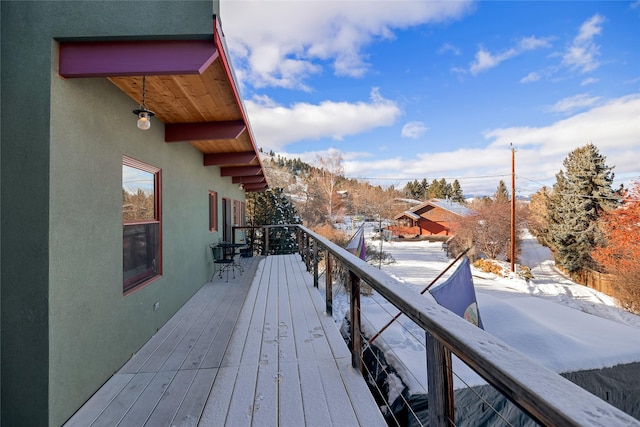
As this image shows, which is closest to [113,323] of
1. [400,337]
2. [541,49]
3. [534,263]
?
[400,337]

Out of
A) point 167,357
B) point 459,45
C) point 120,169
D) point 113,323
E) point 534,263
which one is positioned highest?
point 459,45

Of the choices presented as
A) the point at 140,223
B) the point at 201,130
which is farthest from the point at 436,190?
the point at 140,223

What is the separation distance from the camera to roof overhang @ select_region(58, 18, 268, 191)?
2010 mm

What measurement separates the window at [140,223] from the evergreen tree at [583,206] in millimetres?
19845

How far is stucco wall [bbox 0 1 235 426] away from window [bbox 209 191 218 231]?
408cm

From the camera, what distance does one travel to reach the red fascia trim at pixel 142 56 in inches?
78.7

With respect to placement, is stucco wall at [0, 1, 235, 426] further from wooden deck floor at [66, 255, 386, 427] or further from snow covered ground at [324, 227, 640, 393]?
snow covered ground at [324, 227, 640, 393]

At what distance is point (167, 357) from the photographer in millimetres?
2752

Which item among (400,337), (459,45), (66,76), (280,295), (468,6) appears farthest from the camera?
(459,45)

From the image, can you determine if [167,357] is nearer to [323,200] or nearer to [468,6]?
Result: [468,6]

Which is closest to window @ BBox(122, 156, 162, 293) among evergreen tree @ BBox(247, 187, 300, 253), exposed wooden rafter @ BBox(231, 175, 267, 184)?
exposed wooden rafter @ BBox(231, 175, 267, 184)

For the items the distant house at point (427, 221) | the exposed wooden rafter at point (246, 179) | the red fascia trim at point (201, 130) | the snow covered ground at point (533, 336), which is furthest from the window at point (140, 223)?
the distant house at point (427, 221)

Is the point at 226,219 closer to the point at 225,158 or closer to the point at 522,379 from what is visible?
the point at 225,158

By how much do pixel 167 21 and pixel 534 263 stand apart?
23582 millimetres
